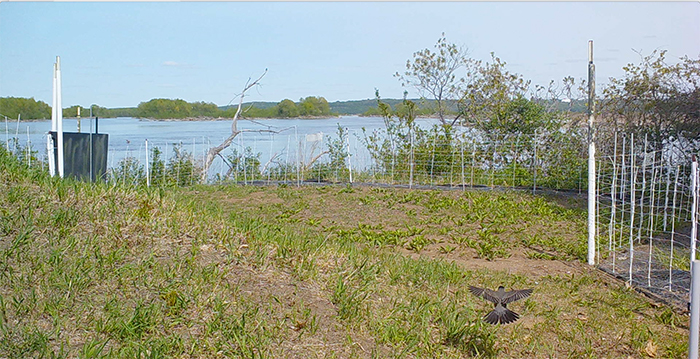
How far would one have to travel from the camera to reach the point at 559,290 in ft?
16.6

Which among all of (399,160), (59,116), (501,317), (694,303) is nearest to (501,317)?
(501,317)

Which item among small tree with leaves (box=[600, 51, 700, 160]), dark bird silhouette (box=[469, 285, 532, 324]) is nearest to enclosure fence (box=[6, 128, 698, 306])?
small tree with leaves (box=[600, 51, 700, 160])

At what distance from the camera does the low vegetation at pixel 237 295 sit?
2.97 metres

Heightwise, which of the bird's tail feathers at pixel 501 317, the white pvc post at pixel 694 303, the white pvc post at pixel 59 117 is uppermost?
the white pvc post at pixel 59 117

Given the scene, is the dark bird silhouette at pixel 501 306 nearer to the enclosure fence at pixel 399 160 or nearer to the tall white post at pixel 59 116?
the tall white post at pixel 59 116

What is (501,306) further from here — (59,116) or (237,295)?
(59,116)

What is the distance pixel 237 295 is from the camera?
346 centimetres

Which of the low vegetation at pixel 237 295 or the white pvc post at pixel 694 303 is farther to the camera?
the low vegetation at pixel 237 295

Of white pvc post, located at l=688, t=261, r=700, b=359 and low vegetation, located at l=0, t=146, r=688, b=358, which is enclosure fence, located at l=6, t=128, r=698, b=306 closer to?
low vegetation, located at l=0, t=146, r=688, b=358

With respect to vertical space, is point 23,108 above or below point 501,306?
above

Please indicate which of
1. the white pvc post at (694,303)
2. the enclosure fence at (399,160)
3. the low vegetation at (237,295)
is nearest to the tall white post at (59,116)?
the low vegetation at (237,295)

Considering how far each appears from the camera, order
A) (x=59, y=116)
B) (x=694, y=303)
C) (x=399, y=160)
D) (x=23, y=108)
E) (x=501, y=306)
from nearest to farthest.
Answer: (x=694, y=303), (x=501, y=306), (x=59, y=116), (x=23, y=108), (x=399, y=160)

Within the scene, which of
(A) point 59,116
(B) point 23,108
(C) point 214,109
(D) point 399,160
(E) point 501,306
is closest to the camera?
(E) point 501,306

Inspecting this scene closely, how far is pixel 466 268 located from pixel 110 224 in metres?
3.27
